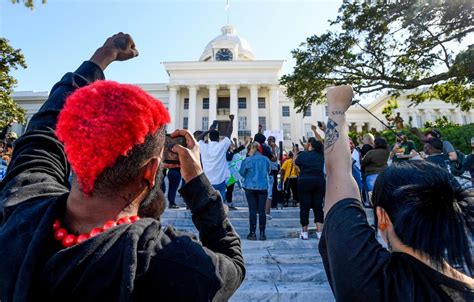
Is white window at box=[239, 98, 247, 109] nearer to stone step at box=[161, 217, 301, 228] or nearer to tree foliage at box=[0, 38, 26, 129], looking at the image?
tree foliage at box=[0, 38, 26, 129]

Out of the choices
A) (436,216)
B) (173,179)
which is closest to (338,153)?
(436,216)

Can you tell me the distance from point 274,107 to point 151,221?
4041 centimetres

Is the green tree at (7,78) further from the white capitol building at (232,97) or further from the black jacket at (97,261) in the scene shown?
the white capitol building at (232,97)

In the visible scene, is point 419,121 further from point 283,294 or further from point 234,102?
point 283,294

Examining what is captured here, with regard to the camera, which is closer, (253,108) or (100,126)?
(100,126)

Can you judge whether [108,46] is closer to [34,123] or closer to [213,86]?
[34,123]

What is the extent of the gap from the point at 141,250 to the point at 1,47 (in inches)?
656

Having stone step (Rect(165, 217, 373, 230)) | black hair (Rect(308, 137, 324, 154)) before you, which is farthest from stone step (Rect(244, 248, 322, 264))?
black hair (Rect(308, 137, 324, 154))

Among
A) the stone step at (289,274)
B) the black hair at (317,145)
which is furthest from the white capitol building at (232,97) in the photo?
the stone step at (289,274)

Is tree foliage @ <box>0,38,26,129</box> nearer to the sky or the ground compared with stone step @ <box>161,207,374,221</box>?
nearer to the sky

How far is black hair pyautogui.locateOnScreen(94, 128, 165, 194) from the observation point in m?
0.89

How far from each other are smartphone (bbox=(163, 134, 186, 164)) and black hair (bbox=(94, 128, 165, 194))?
156 mm

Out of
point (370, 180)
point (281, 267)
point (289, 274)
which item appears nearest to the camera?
point (289, 274)

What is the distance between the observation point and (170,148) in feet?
→ 3.71
